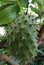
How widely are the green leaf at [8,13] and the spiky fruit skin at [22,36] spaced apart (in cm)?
10

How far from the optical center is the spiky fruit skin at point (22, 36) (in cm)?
74

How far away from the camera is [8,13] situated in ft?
2.13

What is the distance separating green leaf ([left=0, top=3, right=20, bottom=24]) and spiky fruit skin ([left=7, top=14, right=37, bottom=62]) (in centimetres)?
10

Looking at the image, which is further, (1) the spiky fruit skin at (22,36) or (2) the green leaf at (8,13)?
(1) the spiky fruit skin at (22,36)

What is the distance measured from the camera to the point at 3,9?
65cm

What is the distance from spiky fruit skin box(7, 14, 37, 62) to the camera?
0.74m

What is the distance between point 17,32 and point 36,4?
278 mm

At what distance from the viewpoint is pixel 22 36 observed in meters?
0.74

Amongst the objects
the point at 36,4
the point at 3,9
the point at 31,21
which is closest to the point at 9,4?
the point at 3,9

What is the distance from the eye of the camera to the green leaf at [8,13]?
2.08 ft

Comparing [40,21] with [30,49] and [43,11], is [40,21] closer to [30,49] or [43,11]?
[43,11]

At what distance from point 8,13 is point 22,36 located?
0.41 feet

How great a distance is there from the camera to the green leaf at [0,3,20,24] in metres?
0.63

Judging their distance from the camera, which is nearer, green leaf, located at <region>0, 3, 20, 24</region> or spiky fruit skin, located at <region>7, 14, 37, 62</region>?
green leaf, located at <region>0, 3, 20, 24</region>
